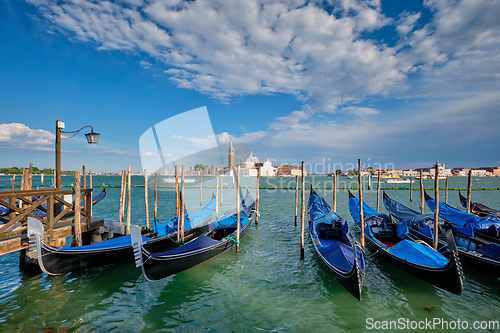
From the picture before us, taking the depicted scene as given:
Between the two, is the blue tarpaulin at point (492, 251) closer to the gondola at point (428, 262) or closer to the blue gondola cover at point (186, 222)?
the gondola at point (428, 262)

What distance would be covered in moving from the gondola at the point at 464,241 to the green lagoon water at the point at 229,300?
400 mm

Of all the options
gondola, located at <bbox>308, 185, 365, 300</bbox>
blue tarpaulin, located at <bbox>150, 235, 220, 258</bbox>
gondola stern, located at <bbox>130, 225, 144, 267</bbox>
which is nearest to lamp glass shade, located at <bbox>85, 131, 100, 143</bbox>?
gondola stern, located at <bbox>130, 225, 144, 267</bbox>

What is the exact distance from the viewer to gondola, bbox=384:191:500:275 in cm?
507

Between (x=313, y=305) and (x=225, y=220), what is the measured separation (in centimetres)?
491

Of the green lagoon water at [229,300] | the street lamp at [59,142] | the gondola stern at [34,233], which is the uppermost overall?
the street lamp at [59,142]

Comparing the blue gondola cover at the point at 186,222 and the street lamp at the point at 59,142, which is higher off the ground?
the street lamp at the point at 59,142

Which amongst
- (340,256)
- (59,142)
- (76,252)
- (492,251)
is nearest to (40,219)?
(76,252)

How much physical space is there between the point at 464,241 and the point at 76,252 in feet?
33.0

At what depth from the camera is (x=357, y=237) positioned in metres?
8.85

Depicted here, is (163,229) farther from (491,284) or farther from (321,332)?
(491,284)

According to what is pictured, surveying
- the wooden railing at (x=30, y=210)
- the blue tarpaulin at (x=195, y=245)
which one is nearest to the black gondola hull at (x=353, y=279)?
the blue tarpaulin at (x=195, y=245)

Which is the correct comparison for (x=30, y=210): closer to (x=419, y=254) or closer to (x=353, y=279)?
(x=353, y=279)

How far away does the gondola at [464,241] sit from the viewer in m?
5.07

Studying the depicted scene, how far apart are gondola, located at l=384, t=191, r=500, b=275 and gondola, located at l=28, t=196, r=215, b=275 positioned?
26.4ft
